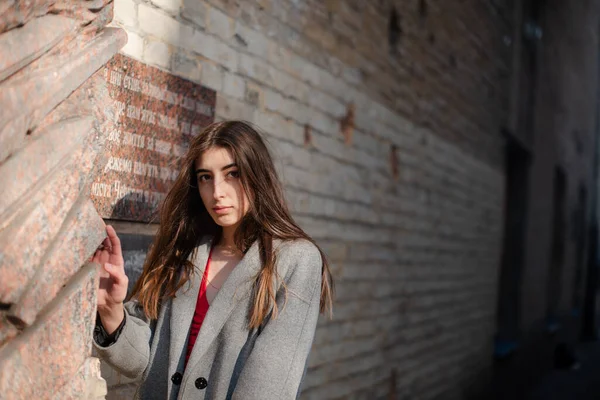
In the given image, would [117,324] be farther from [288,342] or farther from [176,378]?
[288,342]

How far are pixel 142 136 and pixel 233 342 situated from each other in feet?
3.96

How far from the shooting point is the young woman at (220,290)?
1.95 metres

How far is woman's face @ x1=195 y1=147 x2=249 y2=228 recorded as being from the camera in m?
2.11

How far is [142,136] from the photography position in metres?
2.96

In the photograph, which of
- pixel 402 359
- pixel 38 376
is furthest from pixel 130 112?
pixel 402 359

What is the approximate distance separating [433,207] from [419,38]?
4.35ft

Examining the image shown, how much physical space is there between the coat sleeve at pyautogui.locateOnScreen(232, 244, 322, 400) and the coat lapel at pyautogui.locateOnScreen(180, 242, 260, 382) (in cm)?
9

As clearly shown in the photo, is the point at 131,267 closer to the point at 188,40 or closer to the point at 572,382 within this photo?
the point at 188,40

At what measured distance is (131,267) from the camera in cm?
301

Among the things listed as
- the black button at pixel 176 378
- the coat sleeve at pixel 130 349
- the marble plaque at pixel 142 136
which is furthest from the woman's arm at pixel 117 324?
the marble plaque at pixel 142 136

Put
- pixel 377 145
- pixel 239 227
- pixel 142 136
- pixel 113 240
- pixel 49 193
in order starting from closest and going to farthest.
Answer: pixel 49 193 → pixel 113 240 → pixel 239 227 → pixel 142 136 → pixel 377 145

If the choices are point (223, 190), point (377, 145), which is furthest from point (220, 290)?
point (377, 145)

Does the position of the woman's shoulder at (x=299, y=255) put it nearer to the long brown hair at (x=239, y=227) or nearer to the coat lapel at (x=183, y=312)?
the long brown hair at (x=239, y=227)

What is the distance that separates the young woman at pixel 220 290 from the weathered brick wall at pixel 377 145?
0.88 metres
